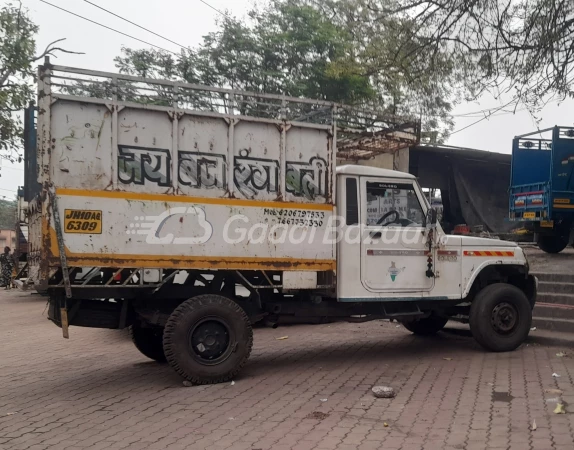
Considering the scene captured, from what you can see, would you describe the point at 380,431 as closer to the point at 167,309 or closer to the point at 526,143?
the point at 167,309

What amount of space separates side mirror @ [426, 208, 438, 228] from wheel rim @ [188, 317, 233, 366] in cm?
270

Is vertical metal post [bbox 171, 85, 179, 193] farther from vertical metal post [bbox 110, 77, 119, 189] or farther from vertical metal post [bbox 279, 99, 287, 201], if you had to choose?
vertical metal post [bbox 279, 99, 287, 201]

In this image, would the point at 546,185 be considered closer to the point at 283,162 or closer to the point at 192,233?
the point at 283,162

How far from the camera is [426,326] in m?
8.13

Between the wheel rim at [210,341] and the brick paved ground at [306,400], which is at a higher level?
the wheel rim at [210,341]

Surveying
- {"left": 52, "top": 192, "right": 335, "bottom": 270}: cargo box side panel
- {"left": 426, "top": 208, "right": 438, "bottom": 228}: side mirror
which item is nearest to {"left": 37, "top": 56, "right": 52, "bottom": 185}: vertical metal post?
{"left": 52, "top": 192, "right": 335, "bottom": 270}: cargo box side panel

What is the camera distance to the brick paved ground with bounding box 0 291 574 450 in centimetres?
414

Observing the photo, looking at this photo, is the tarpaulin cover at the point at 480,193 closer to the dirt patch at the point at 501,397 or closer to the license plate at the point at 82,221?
the dirt patch at the point at 501,397

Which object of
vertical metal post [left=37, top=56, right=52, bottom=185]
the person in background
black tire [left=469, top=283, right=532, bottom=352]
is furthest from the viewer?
the person in background

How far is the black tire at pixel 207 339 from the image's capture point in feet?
17.9

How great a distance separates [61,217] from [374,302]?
11.7ft

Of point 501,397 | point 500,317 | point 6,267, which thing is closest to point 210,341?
point 501,397

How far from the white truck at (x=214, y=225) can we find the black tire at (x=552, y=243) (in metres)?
6.32

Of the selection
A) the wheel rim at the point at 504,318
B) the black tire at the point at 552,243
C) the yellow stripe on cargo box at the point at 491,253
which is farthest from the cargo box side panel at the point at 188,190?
the black tire at the point at 552,243
